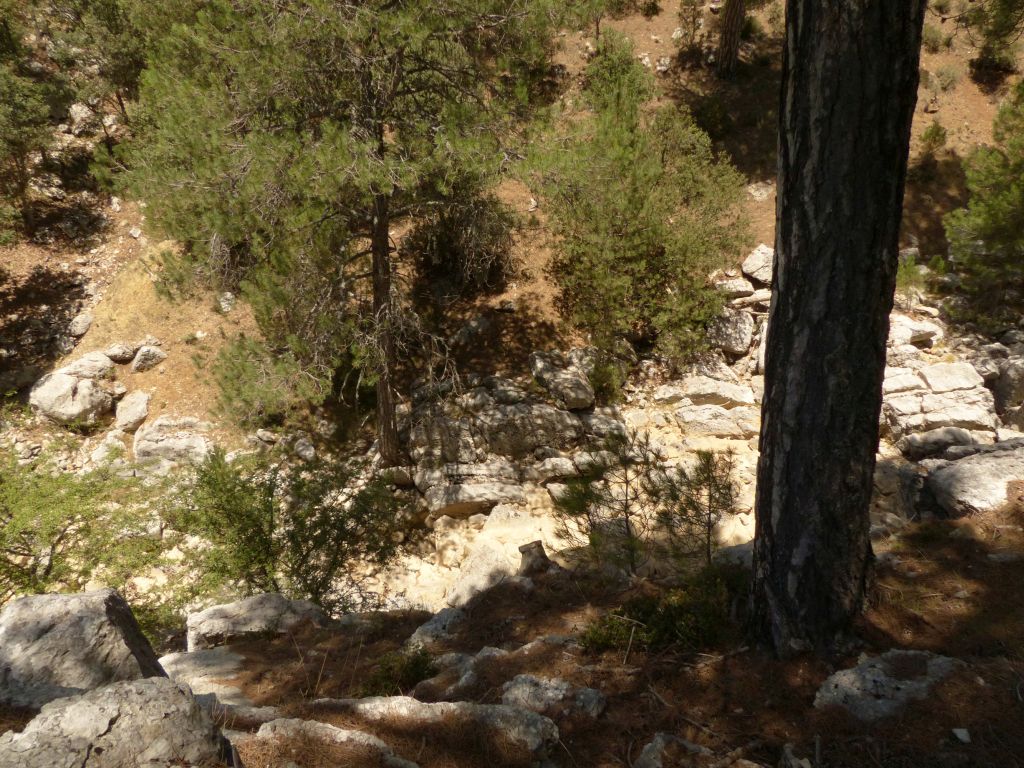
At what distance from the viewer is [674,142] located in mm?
11742

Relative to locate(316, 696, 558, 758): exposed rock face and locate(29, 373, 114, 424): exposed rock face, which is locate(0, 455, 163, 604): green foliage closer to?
locate(29, 373, 114, 424): exposed rock face

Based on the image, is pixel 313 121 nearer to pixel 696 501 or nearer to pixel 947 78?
pixel 696 501

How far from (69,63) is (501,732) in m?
20.0

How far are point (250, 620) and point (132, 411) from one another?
795cm

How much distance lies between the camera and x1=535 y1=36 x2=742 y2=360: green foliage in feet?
34.1

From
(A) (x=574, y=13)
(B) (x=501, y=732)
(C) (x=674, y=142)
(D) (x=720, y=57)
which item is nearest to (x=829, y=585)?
(B) (x=501, y=732)

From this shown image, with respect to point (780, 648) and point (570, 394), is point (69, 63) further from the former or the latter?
point (780, 648)

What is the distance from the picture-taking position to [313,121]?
7379 millimetres

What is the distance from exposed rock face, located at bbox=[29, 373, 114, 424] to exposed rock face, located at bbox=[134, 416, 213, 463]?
4.16ft

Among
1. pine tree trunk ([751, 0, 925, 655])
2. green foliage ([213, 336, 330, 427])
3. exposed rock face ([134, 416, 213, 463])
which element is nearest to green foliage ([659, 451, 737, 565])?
pine tree trunk ([751, 0, 925, 655])

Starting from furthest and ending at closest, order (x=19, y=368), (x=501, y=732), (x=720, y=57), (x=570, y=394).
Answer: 1. (x=720, y=57)
2. (x=19, y=368)
3. (x=570, y=394)
4. (x=501, y=732)

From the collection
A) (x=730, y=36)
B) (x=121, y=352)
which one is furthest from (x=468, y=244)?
(x=730, y=36)

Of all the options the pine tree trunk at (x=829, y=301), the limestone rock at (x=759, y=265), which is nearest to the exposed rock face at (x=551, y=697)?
the pine tree trunk at (x=829, y=301)

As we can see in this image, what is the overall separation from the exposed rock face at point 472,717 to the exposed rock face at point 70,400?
11319mm
